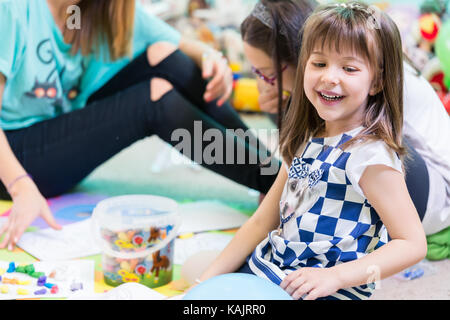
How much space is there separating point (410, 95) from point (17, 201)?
74 centimetres

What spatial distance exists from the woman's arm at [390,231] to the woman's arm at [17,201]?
61 centimetres

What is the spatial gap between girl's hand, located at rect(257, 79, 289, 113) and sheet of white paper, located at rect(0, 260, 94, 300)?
0.46 m

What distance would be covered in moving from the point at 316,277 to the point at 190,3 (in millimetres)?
2404

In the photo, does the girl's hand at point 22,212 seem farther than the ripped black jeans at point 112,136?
No

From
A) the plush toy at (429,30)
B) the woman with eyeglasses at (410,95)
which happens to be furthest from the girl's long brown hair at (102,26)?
the plush toy at (429,30)

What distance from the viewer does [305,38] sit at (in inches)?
30.7

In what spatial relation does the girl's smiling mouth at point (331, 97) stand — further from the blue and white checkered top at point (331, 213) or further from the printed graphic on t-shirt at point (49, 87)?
the printed graphic on t-shirt at point (49, 87)

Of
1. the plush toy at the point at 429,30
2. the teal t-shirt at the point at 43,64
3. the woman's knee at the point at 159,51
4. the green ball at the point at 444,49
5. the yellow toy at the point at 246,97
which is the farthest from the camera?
the yellow toy at the point at 246,97

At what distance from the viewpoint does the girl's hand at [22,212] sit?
1.05 meters

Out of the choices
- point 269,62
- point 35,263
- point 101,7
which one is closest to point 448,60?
point 269,62

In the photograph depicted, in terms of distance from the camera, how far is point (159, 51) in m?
1.38

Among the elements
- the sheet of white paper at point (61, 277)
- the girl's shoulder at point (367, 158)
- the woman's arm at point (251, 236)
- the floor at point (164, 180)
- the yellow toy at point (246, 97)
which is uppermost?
the girl's shoulder at point (367, 158)

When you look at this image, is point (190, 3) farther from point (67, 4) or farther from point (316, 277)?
point (316, 277)

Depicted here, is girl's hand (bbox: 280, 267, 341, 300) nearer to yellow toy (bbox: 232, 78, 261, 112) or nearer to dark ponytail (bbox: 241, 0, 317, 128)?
dark ponytail (bbox: 241, 0, 317, 128)
